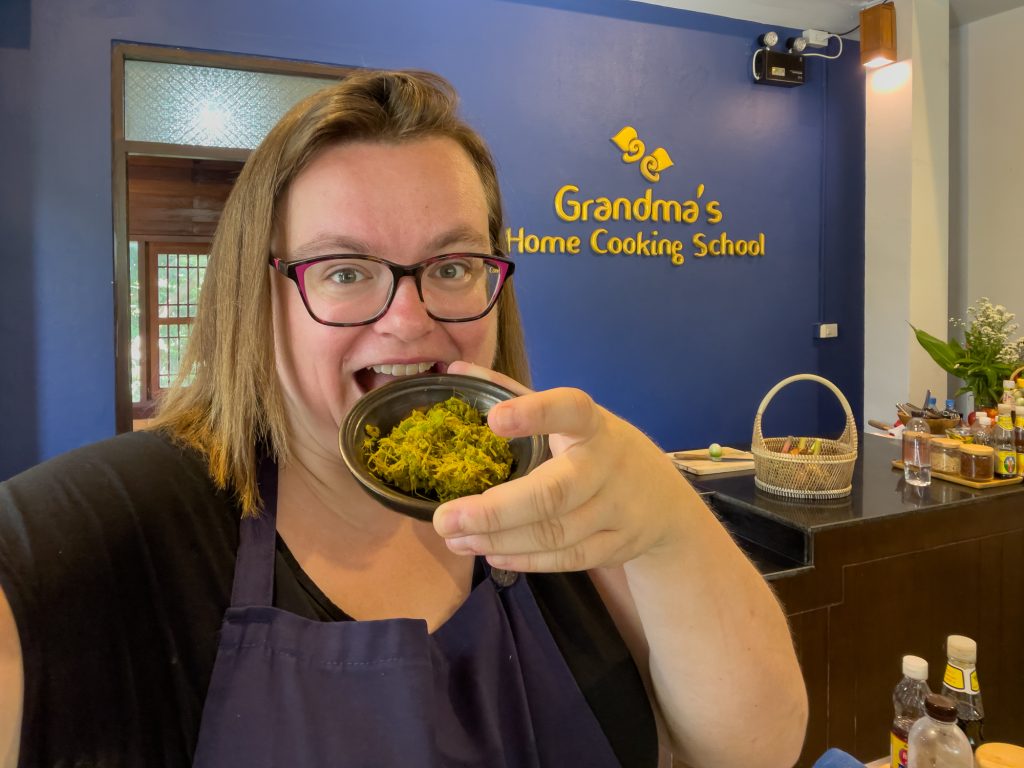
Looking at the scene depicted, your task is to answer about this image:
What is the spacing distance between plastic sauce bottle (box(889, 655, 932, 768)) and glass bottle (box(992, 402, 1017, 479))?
1452 millimetres

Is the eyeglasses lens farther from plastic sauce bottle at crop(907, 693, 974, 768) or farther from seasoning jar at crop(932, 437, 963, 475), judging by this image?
seasoning jar at crop(932, 437, 963, 475)

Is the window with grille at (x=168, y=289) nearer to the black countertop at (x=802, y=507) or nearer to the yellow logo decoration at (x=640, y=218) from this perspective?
the yellow logo decoration at (x=640, y=218)

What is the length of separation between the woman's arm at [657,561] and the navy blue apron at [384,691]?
0.49 ft

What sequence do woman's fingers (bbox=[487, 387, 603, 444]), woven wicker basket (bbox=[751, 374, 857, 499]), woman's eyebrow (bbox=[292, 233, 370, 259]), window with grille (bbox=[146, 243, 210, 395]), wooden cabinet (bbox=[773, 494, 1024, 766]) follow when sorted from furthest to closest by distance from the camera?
1. window with grille (bbox=[146, 243, 210, 395])
2. woven wicker basket (bbox=[751, 374, 857, 499])
3. wooden cabinet (bbox=[773, 494, 1024, 766])
4. woman's eyebrow (bbox=[292, 233, 370, 259])
5. woman's fingers (bbox=[487, 387, 603, 444])

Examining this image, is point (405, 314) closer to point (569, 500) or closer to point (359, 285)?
point (359, 285)

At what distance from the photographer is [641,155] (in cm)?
402

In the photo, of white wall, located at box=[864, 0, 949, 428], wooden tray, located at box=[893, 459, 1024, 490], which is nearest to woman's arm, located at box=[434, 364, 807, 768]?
wooden tray, located at box=[893, 459, 1024, 490]

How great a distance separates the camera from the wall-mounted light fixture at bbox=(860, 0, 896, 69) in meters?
3.89

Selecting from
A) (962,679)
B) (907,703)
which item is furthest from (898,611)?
(962,679)

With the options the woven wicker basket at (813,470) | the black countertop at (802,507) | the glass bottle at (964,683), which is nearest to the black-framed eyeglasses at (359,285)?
the glass bottle at (964,683)

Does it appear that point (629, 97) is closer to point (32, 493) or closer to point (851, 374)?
point (851, 374)

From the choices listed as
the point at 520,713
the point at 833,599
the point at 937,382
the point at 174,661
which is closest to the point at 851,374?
the point at 937,382

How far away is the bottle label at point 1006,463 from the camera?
2.41 metres

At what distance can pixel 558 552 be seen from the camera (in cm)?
62
